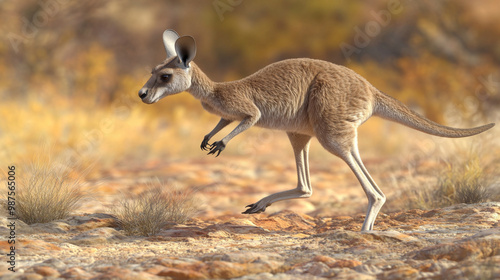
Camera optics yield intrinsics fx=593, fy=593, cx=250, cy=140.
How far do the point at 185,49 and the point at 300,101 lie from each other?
130 centimetres

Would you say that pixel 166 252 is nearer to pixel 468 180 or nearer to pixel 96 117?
pixel 468 180

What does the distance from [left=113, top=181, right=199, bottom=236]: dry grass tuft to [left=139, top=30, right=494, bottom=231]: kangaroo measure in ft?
2.88

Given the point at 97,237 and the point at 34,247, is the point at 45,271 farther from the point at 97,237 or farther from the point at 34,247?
the point at 97,237

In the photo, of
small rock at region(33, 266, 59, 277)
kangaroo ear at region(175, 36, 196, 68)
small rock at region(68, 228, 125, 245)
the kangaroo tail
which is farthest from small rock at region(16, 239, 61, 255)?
the kangaroo tail

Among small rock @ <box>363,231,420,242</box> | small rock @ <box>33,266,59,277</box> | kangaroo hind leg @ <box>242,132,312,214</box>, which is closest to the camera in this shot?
small rock @ <box>33,266,59,277</box>

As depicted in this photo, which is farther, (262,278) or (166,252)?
(166,252)

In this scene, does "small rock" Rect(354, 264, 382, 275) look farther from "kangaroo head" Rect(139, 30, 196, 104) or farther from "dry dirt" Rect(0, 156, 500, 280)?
"kangaroo head" Rect(139, 30, 196, 104)

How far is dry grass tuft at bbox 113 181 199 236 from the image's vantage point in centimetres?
613

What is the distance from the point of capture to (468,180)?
7285 mm

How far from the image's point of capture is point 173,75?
19.2 feet

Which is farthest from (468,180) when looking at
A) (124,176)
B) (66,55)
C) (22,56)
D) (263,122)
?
(66,55)

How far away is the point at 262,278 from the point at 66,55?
57.3ft

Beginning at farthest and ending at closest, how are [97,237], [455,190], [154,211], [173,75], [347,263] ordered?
1. [455,190]
2. [154,211]
3. [173,75]
4. [97,237]
5. [347,263]
